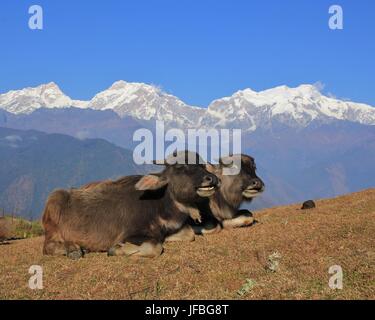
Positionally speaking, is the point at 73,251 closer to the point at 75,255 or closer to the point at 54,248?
the point at 75,255

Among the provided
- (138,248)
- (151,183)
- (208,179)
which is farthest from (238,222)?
(138,248)

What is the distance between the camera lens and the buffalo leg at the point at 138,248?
483 inches

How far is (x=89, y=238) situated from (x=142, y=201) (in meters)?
1.58

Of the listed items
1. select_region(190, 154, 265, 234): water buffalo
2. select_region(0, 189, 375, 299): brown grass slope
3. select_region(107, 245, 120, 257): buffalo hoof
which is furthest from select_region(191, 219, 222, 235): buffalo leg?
select_region(107, 245, 120, 257): buffalo hoof

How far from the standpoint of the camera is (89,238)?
13336 mm

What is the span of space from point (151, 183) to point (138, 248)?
213 centimetres

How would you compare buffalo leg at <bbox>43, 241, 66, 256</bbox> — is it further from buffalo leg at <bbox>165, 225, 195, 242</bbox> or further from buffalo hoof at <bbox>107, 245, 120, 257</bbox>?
buffalo leg at <bbox>165, 225, 195, 242</bbox>

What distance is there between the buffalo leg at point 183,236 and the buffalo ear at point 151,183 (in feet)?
4.25

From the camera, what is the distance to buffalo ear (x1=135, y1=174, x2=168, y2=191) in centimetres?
1393

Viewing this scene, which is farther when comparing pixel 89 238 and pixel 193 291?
pixel 89 238

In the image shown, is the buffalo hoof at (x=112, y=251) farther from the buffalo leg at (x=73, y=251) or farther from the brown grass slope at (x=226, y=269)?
the buffalo leg at (x=73, y=251)

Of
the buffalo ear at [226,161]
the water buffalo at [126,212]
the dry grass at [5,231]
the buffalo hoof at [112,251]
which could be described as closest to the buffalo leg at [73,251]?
the water buffalo at [126,212]
